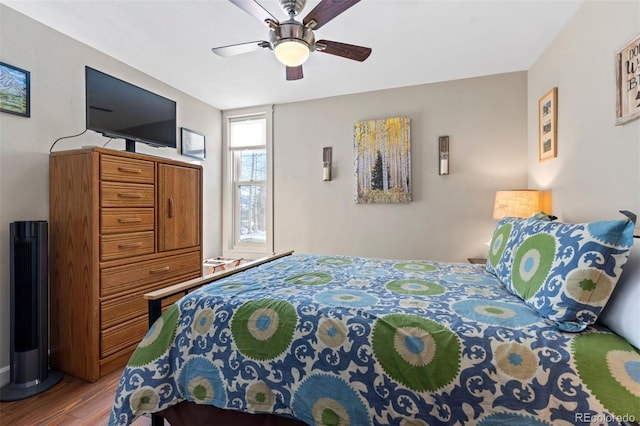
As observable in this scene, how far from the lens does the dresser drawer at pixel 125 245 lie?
202 cm

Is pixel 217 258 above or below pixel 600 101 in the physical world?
below

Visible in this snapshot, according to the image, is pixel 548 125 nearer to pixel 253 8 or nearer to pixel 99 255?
pixel 253 8

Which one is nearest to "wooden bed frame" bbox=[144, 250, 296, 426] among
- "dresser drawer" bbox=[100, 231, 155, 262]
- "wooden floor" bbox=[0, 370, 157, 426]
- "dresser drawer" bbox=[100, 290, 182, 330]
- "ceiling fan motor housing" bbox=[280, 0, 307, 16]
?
"wooden floor" bbox=[0, 370, 157, 426]

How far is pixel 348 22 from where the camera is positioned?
2158 millimetres

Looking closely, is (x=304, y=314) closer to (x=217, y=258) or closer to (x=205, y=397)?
(x=205, y=397)

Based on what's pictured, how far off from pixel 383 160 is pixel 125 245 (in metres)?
2.66

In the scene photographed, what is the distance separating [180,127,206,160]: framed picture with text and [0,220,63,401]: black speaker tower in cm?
177

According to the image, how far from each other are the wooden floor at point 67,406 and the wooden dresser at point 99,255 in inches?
3.8

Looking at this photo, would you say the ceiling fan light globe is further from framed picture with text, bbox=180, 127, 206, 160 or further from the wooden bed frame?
framed picture with text, bbox=180, 127, 206, 160

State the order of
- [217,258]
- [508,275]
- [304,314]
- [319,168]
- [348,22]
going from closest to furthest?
[304,314], [508,275], [348,22], [319,168], [217,258]

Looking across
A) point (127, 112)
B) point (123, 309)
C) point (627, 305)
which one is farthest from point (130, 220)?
point (627, 305)

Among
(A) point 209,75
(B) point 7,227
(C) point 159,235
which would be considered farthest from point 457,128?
(B) point 7,227

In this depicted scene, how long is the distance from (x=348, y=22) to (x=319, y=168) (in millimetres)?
1779

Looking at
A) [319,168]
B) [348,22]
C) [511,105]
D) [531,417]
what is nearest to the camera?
[531,417]
